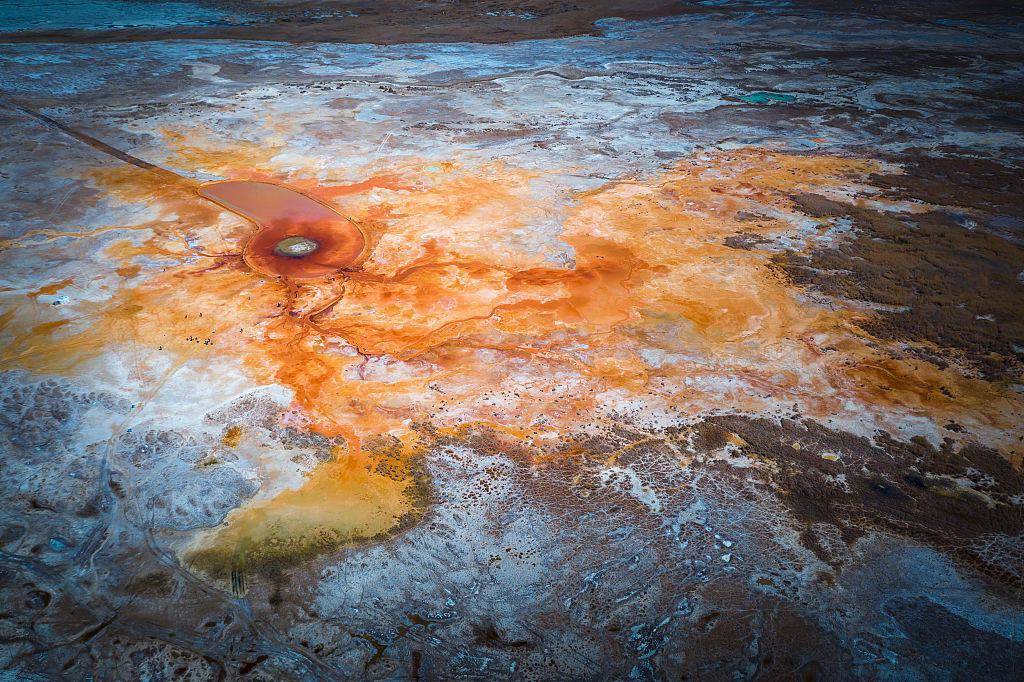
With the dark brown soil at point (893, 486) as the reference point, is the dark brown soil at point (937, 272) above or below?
above

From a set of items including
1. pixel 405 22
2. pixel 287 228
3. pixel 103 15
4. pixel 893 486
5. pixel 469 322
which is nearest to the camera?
pixel 893 486

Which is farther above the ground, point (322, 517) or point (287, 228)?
point (287, 228)

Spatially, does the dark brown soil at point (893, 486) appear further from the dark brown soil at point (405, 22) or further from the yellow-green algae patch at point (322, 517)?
the dark brown soil at point (405, 22)

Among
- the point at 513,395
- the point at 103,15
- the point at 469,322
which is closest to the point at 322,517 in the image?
the point at 513,395

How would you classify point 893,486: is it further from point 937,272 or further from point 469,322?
point 469,322

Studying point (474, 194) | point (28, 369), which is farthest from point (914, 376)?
point (28, 369)

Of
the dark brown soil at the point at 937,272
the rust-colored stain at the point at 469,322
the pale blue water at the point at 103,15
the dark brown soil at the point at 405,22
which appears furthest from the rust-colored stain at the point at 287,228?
the pale blue water at the point at 103,15

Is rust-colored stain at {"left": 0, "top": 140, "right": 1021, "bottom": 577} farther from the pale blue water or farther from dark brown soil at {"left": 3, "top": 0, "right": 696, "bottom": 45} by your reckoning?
the pale blue water
